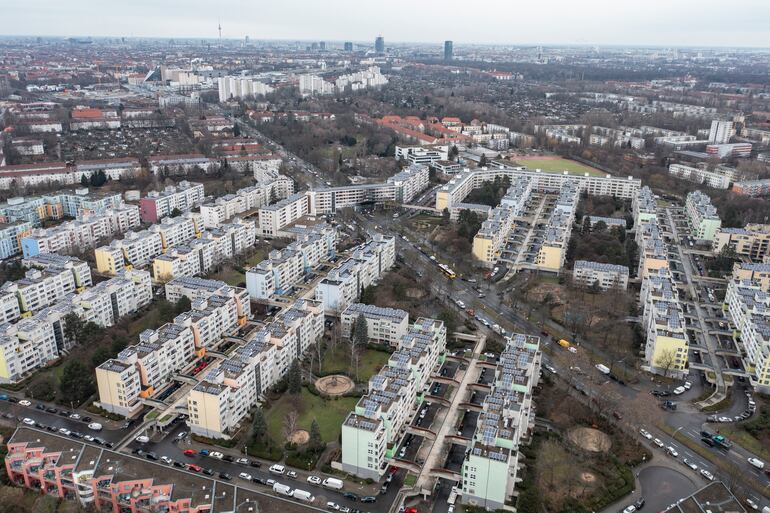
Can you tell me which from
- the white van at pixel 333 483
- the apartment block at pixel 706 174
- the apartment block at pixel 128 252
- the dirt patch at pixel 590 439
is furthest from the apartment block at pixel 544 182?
the white van at pixel 333 483

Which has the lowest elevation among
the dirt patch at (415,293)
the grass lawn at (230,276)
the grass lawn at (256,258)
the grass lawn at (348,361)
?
the grass lawn at (348,361)

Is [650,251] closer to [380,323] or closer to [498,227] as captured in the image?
[498,227]

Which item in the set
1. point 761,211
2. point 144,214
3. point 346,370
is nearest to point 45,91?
point 144,214

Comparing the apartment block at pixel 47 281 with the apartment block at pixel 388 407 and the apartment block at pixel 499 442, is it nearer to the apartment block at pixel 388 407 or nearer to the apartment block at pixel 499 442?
the apartment block at pixel 388 407

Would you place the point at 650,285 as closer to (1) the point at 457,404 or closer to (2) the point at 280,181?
(1) the point at 457,404

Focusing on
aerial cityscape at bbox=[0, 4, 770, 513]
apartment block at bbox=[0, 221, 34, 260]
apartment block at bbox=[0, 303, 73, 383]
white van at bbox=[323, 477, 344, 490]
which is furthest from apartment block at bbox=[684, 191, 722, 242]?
apartment block at bbox=[0, 221, 34, 260]

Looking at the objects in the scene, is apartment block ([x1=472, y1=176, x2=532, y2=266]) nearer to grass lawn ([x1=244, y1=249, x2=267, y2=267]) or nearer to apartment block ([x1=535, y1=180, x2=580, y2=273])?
apartment block ([x1=535, y1=180, x2=580, y2=273])

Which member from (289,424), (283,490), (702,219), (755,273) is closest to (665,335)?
(755,273)
